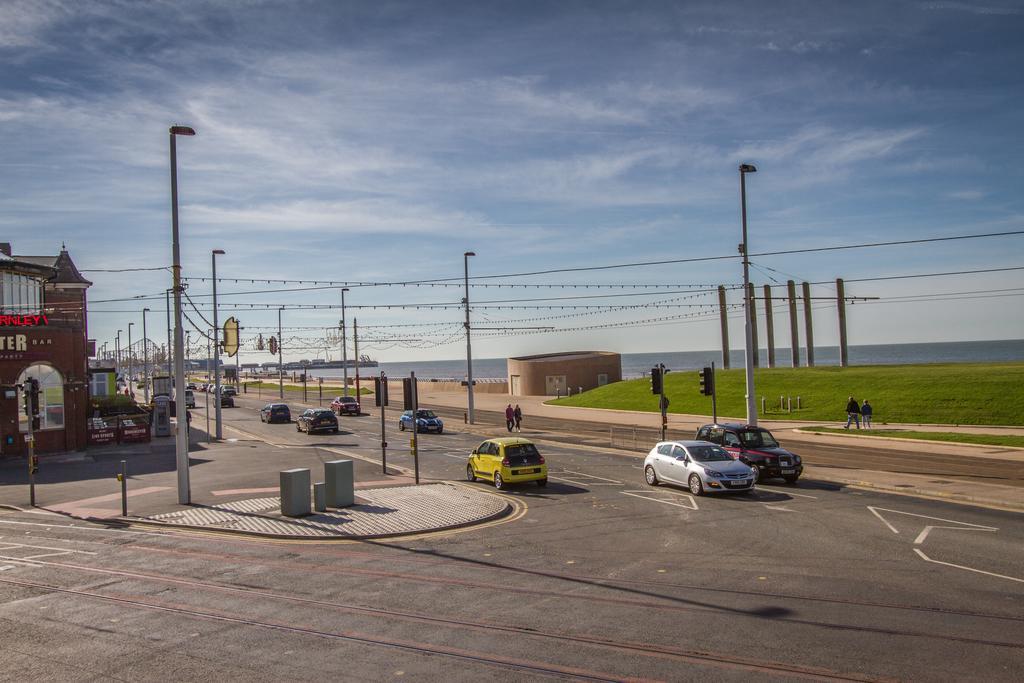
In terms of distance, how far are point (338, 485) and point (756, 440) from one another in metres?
13.4

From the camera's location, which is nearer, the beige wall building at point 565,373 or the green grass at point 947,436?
the green grass at point 947,436

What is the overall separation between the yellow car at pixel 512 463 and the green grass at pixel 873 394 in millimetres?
27194

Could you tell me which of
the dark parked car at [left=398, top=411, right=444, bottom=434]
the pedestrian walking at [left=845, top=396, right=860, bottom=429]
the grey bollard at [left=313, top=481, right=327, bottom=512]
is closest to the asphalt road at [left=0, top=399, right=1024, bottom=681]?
the grey bollard at [left=313, top=481, right=327, bottom=512]

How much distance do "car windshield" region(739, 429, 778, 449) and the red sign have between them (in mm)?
31195

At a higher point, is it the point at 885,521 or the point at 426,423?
the point at 426,423

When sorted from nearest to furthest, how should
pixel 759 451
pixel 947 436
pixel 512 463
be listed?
pixel 512 463 → pixel 759 451 → pixel 947 436

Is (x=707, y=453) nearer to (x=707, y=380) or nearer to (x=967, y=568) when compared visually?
(x=707, y=380)

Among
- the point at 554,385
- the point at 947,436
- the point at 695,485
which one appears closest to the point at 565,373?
the point at 554,385

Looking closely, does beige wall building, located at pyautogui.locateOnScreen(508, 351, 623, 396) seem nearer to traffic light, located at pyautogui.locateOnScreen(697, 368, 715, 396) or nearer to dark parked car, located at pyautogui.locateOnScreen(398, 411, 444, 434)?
dark parked car, located at pyautogui.locateOnScreen(398, 411, 444, 434)

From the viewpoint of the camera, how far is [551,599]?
11.7m

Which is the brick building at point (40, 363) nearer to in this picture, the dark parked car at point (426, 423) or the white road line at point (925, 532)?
the dark parked car at point (426, 423)

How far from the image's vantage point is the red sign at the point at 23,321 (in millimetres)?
34553

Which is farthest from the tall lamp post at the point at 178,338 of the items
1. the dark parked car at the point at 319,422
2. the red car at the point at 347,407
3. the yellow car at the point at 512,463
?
the red car at the point at 347,407

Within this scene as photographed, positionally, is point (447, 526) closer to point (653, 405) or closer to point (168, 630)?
point (168, 630)
